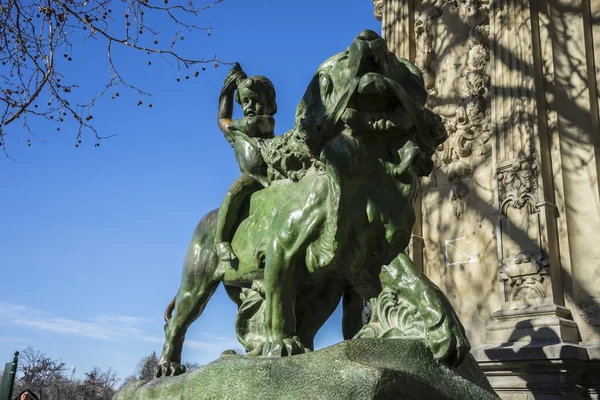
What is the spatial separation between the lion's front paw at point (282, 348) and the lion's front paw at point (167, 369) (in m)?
0.85

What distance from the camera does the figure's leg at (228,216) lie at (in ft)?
11.0

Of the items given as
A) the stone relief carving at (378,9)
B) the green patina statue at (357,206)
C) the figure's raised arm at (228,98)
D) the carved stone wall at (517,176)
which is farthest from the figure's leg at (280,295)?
the stone relief carving at (378,9)

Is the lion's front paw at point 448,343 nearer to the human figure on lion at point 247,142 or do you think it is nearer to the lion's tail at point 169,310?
the human figure on lion at point 247,142

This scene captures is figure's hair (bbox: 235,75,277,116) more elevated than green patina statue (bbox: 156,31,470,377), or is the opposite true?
figure's hair (bbox: 235,75,277,116)

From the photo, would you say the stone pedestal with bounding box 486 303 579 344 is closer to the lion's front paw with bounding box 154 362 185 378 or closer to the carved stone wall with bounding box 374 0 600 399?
the carved stone wall with bounding box 374 0 600 399

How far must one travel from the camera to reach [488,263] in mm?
7223

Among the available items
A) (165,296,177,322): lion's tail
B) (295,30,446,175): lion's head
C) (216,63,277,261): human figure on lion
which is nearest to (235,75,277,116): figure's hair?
(216,63,277,261): human figure on lion

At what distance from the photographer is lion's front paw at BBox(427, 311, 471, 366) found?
265 cm

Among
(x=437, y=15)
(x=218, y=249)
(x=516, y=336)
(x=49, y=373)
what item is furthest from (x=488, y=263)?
(x=49, y=373)

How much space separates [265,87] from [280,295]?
1183mm

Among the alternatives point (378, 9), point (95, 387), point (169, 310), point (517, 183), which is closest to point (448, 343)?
point (169, 310)

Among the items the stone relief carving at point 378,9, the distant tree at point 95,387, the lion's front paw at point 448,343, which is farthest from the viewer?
the distant tree at point 95,387

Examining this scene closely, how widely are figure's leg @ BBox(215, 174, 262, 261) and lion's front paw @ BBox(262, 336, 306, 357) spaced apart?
65 cm

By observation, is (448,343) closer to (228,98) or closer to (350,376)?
(350,376)
